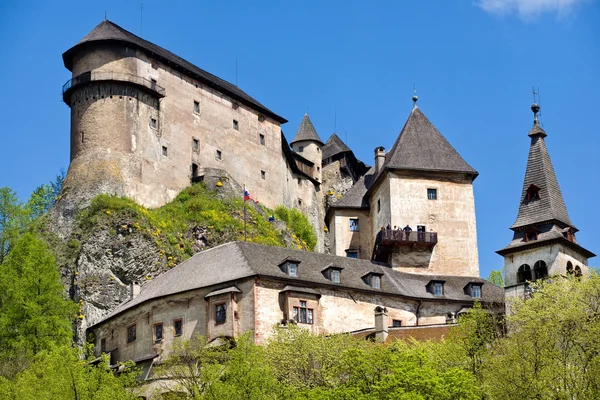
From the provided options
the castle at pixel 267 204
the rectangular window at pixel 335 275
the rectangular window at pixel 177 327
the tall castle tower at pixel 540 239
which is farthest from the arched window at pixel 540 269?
the rectangular window at pixel 177 327

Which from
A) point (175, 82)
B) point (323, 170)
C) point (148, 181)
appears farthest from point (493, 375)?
point (323, 170)

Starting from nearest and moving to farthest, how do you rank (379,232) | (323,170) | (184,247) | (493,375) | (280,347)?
(493,375), (280,347), (379,232), (184,247), (323,170)

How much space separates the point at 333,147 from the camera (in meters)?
123

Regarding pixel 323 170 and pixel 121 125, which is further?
pixel 323 170

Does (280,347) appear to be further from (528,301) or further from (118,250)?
(118,250)

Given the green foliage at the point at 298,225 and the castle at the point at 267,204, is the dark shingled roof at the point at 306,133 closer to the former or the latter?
the castle at the point at 267,204

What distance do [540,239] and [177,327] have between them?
2089cm

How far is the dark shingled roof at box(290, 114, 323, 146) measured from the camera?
12025cm

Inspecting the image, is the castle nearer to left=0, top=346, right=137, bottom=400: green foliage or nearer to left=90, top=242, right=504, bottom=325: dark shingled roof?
left=90, top=242, right=504, bottom=325: dark shingled roof

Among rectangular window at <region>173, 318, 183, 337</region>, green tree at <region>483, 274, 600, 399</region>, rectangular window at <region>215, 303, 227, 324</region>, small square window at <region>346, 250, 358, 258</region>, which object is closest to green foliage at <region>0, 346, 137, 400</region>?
rectangular window at <region>215, 303, 227, 324</region>

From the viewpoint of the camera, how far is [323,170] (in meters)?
120

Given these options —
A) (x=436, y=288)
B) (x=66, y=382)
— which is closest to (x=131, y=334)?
(x=66, y=382)

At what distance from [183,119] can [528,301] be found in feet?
146

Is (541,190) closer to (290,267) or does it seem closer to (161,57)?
(290,267)
